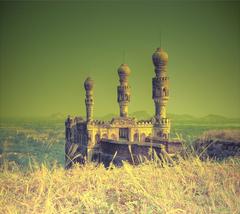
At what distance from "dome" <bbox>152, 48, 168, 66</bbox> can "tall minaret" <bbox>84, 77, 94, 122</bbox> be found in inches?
32.7

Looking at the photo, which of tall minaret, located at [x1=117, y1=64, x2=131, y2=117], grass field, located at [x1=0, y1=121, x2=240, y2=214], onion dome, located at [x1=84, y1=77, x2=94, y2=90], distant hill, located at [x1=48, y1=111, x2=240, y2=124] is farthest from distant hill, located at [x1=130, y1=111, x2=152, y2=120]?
grass field, located at [x1=0, y1=121, x2=240, y2=214]

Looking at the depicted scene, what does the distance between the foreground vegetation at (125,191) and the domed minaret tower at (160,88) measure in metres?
1.20

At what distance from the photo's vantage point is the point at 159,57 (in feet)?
14.4

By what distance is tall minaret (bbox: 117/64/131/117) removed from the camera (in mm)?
4299

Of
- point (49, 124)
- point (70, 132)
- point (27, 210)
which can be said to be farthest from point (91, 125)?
point (27, 210)

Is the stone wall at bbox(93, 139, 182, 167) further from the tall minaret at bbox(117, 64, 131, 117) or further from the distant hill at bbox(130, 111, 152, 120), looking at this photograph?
the tall minaret at bbox(117, 64, 131, 117)

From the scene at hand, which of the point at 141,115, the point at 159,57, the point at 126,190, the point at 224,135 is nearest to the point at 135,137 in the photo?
the point at 141,115

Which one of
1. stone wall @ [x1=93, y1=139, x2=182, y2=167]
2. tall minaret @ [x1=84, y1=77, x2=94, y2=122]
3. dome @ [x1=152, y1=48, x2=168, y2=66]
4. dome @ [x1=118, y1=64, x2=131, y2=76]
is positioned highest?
dome @ [x1=152, y1=48, x2=168, y2=66]

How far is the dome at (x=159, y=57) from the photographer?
Answer: 14.2 ft

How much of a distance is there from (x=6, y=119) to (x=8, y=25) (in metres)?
1.13

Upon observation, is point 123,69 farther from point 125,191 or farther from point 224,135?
point 125,191

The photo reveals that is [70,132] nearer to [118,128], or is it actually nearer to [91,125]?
[91,125]

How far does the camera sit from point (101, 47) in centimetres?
451

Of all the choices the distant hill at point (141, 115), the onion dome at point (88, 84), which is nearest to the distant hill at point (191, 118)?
the distant hill at point (141, 115)
